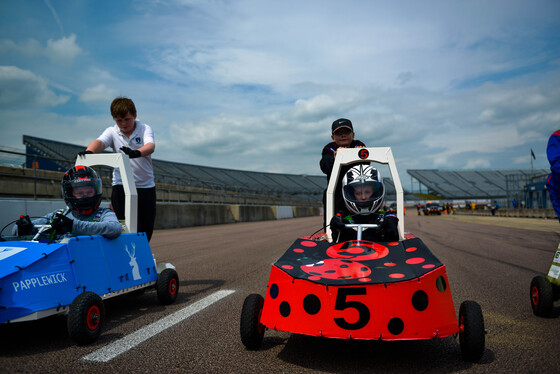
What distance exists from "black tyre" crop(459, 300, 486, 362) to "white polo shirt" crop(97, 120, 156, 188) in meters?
3.43

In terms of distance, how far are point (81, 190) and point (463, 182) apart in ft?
343

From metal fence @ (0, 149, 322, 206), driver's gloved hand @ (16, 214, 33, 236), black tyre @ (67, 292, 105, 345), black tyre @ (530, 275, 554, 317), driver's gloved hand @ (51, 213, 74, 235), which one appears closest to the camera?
black tyre @ (67, 292, 105, 345)

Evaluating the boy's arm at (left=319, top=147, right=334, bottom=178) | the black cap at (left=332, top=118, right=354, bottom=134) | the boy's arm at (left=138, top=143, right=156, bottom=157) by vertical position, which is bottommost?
the boy's arm at (left=319, top=147, right=334, bottom=178)

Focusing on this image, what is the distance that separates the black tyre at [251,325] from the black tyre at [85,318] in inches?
42.0

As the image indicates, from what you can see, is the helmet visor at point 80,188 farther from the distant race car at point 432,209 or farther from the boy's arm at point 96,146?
the distant race car at point 432,209

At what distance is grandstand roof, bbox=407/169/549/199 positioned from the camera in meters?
94.5

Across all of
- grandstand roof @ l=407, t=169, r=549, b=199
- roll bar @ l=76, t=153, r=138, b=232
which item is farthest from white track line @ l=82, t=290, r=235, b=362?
grandstand roof @ l=407, t=169, r=549, b=199

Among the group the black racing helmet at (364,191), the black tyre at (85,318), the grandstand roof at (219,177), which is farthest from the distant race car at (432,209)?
the black tyre at (85,318)

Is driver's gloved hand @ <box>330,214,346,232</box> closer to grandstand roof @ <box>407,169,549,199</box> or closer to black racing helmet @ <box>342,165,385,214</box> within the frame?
black racing helmet @ <box>342,165,385,214</box>

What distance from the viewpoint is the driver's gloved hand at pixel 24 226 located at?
359cm

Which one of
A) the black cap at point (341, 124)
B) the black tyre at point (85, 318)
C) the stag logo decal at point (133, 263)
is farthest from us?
the black cap at point (341, 124)

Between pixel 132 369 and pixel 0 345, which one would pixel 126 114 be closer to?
pixel 0 345

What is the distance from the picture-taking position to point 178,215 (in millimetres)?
22375

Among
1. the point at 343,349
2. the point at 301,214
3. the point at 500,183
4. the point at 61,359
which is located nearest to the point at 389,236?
the point at 343,349
